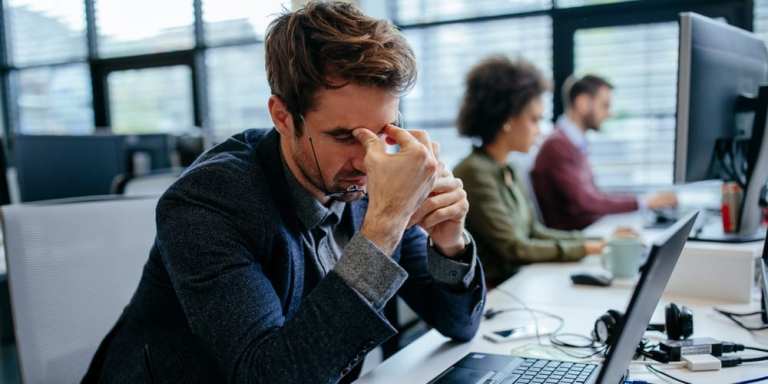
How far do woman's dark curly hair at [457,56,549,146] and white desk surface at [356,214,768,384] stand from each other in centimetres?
75

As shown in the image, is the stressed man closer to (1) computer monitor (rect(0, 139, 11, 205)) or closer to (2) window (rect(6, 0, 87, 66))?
(1) computer monitor (rect(0, 139, 11, 205))

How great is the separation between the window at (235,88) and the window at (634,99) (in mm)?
2558

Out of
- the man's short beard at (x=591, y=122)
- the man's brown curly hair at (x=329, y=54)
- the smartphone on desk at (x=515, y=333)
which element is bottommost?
the smartphone on desk at (x=515, y=333)

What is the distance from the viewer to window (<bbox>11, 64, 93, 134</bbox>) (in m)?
6.07

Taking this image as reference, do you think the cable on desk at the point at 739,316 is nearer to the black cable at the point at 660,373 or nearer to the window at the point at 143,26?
the black cable at the point at 660,373

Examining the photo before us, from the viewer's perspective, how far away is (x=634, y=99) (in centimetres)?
379

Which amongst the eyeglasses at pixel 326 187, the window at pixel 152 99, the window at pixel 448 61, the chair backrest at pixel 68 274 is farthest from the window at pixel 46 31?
the eyeglasses at pixel 326 187

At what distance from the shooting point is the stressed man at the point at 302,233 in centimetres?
89

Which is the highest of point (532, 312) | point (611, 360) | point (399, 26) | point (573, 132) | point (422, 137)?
point (399, 26)

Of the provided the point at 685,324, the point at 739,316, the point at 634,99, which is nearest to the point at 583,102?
the point at 634,99

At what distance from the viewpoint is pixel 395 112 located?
1.06 m

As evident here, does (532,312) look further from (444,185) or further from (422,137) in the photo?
(422,137)

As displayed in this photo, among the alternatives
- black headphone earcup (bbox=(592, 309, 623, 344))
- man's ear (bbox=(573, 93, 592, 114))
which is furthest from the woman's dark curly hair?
black headphone earcup (bbox=(592, 309, 623, 344))

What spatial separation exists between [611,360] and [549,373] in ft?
1.02
